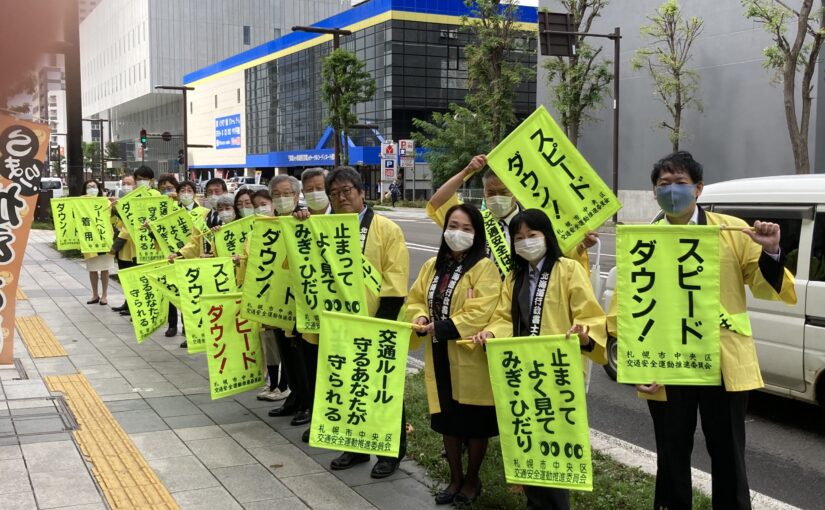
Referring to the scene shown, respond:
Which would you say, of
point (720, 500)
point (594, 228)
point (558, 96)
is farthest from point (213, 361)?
point (558, 96)

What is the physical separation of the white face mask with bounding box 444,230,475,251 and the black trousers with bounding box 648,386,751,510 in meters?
1.27

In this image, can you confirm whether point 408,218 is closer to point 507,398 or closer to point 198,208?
point 198,208

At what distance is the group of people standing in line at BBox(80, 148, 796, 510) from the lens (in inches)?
144

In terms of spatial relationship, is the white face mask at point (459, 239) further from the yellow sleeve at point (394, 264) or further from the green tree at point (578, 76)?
the green tree at point (578, 76)

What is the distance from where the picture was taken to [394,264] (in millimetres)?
5117

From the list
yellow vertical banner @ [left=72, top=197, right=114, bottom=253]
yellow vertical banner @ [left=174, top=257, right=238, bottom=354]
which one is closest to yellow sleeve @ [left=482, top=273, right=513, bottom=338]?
yellow vertical banner @ [left=174, top=257, right=238, bottom=354]

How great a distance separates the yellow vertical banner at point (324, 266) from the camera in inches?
197

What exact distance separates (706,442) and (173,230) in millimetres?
6760

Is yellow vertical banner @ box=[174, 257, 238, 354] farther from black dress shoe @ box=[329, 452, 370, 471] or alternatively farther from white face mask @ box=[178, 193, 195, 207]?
white face mask @ box=[178, 193, 195, 207]

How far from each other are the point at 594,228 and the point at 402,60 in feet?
161

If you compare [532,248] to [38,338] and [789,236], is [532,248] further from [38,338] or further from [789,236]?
[38,338]

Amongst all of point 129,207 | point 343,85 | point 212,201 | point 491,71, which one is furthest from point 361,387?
point 343,85

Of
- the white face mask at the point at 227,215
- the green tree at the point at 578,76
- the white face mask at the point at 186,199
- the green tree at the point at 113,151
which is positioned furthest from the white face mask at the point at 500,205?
the green tree at the point at 113,151

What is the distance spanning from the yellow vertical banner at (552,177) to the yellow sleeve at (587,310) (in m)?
0.52
